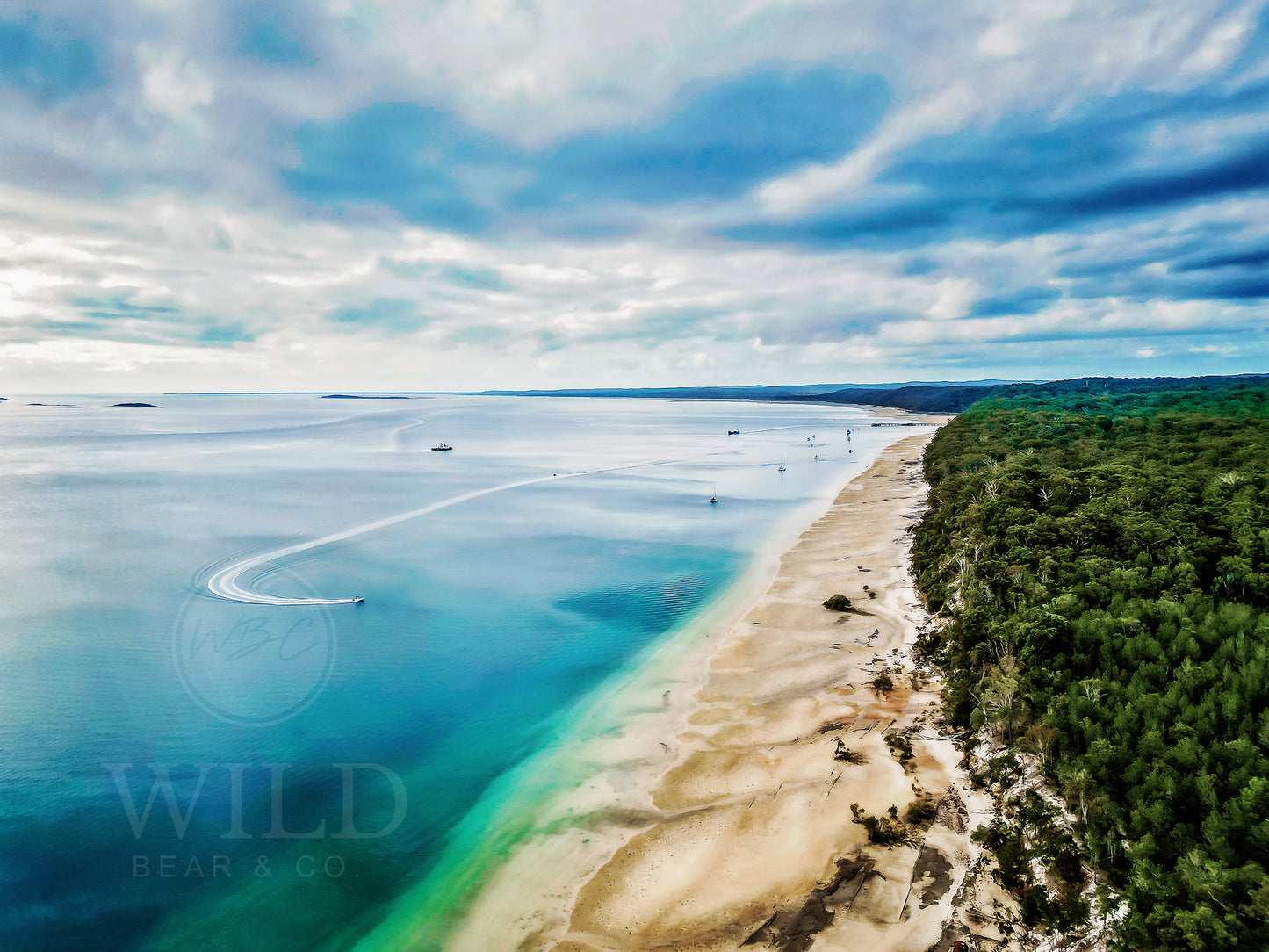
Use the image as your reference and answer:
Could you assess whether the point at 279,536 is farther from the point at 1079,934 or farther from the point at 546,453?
the point at 546,453

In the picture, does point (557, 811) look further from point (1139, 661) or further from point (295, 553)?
point (295, 553)

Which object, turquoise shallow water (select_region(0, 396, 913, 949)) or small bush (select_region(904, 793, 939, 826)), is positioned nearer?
small bush (select_region(904, 793, 939, 826))

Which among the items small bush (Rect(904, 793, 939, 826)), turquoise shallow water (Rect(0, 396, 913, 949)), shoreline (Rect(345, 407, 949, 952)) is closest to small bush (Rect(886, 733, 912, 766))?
small bush (Rect(904, 793, 939, 826))

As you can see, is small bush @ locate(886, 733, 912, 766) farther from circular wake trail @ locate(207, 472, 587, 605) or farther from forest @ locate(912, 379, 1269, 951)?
circular wake trail @ locate(207, 472, 587, 605)

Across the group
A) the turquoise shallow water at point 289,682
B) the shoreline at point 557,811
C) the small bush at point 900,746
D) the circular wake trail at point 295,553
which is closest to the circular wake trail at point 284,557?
the circular wake trail at point 295,553

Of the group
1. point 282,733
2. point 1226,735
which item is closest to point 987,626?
point 1226,735

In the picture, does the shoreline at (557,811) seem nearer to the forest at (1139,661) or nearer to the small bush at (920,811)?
the small bush at (920,811)
